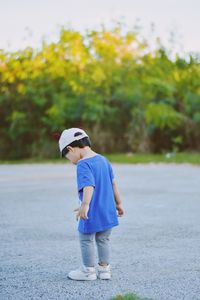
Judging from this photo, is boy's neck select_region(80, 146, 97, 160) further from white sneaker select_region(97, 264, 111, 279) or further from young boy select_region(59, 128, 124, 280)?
white sneaker select_region(97, 264, 111, 279)

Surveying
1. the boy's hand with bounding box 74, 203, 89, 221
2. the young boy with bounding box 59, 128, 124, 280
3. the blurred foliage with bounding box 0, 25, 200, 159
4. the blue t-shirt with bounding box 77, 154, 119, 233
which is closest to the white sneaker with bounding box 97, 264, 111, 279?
the young boy with bounding box 59, 128, 124, 280

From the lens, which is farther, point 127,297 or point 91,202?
point 91,202

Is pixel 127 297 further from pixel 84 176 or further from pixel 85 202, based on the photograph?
pixel 84 176

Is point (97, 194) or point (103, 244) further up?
point (97, 194)

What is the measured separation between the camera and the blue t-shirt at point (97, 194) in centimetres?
496

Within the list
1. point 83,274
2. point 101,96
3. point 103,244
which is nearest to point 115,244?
point 103,244

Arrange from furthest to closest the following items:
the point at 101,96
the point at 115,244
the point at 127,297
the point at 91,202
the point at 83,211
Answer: the point at 101,96
the point at 115,244
the point at 91,202
the point at 83,211
the point at 127,297

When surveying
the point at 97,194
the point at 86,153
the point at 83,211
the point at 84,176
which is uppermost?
the point at 86,153

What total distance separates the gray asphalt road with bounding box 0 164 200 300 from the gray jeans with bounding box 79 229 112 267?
181mm

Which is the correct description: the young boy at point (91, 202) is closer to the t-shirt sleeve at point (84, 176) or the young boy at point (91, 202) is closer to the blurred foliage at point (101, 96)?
the t-shirt sleeve at point (84, 176)

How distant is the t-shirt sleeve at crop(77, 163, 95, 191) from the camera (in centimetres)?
494

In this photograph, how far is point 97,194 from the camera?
5.04m

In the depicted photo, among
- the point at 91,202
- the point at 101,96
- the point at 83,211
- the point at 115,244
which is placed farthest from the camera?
the point at 101,96

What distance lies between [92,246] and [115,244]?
5.03ft
